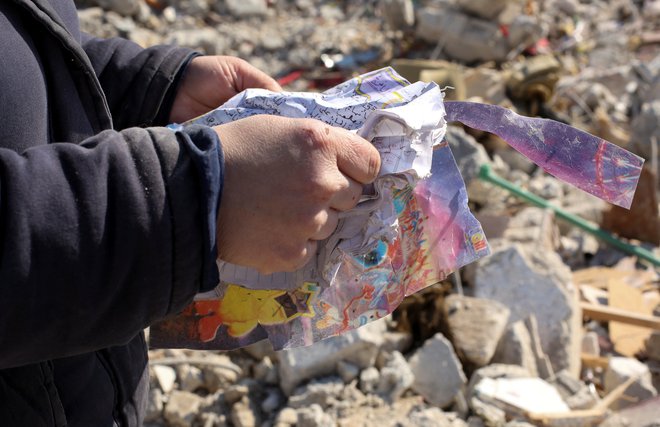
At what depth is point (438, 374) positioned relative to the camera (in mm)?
2863

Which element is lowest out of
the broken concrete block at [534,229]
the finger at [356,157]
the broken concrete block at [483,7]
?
the broken concrete block at [534,229]

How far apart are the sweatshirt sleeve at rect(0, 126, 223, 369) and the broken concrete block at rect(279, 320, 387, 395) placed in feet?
5.54

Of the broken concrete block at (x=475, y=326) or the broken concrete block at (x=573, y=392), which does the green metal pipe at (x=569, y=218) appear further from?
the broken concrete block at (x=573, y=392)

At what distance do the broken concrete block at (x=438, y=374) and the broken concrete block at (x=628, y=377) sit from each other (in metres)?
0.72

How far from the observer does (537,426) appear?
2734 millimetres

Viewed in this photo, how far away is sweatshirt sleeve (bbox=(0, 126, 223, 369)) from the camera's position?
98 cm

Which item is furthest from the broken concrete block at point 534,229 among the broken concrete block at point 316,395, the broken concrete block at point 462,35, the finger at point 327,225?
the broken concrete block at point 462,35

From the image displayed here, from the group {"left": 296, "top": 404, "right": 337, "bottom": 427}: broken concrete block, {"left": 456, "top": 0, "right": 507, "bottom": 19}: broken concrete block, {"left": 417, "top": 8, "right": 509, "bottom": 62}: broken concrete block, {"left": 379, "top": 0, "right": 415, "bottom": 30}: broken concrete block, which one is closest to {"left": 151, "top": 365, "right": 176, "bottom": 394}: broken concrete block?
{"left": 296, "top": 404, "right": 337, "bottom": 427}: broken concrete block

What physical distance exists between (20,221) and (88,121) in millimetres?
404

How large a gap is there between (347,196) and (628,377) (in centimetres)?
235

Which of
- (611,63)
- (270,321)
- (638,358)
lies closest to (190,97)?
(270,321)

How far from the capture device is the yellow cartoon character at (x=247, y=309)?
5.14 ft

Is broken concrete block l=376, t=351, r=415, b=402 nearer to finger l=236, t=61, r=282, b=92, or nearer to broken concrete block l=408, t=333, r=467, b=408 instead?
broken concrete block l=408, t=333, r=467, b=408

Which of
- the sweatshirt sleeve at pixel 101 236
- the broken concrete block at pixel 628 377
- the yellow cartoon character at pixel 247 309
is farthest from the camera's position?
the broken concrete block at pixel 628 377
